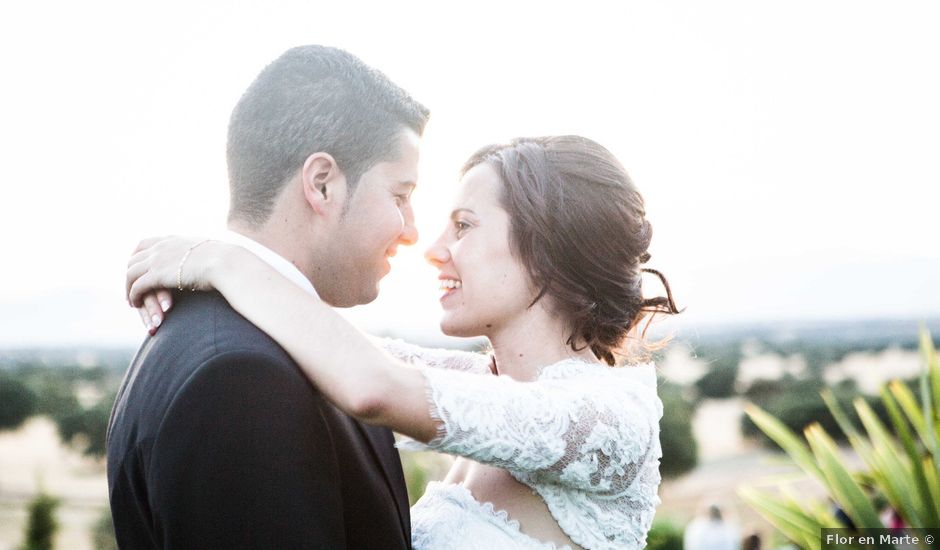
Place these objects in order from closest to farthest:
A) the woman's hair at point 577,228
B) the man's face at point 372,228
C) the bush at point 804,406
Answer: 1. the man's face at point 372,228
2. the woman's hair at point 577,228
3. the bush at point 804,406

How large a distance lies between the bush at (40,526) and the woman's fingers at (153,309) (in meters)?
13.3

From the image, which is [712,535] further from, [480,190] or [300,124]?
[300,124]

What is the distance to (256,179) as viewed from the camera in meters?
2.46

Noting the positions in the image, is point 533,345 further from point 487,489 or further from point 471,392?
point 471,392

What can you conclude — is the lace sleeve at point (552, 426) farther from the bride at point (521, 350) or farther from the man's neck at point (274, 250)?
the man's neck at point (274, 250)

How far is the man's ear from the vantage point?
2457 millimetres

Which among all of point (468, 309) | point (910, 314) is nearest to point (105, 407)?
point (468, 309)

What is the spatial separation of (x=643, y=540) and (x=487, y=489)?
52cm

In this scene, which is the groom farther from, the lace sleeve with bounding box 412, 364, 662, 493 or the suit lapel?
the lace sleeve with bounding box 412, 364, 662, 493

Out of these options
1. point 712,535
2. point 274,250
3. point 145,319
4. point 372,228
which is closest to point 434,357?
point 372,228

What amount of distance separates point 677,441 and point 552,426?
31.3 meters

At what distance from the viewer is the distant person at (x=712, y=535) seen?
13.8 meters

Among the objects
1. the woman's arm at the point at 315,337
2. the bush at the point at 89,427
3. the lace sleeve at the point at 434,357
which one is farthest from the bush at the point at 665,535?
the bush at the point at 89,427

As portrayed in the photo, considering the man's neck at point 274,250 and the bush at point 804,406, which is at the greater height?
the man's neck at point 274,250
